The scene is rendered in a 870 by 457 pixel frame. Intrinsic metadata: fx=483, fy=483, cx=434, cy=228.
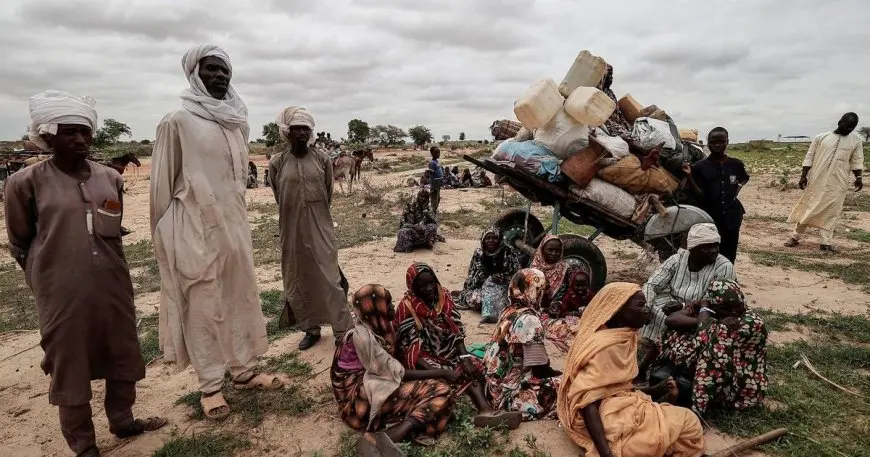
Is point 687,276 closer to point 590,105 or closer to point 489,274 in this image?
point 590,105

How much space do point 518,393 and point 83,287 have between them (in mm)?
2667

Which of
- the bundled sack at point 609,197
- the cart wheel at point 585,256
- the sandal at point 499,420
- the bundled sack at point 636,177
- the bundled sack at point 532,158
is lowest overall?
the sandal at point 499,420

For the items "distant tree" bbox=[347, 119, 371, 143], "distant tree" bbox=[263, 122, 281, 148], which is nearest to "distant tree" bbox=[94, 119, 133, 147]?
"distant tree" bbox=[263, 122, 281, 148]

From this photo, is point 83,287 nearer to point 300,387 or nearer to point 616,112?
point 300,387

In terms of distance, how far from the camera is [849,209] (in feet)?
37.5

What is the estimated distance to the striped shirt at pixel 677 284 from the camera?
3.76 metres

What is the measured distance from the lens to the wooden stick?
2752 mm

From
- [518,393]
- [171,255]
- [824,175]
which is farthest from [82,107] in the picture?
[824,175]

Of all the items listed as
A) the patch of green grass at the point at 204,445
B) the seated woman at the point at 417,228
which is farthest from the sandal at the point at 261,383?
the seated woman at the point at 417,228

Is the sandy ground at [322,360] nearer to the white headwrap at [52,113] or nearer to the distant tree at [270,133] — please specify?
the white headwrap at [52,113]

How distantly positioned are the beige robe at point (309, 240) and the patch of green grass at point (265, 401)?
0.57 metres

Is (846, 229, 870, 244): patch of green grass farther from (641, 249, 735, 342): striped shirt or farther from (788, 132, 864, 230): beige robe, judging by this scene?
(641, 249, 735, 342): striped shirt

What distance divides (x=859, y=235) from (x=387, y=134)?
209 ft

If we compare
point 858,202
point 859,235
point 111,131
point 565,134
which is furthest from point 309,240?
point 111,131
